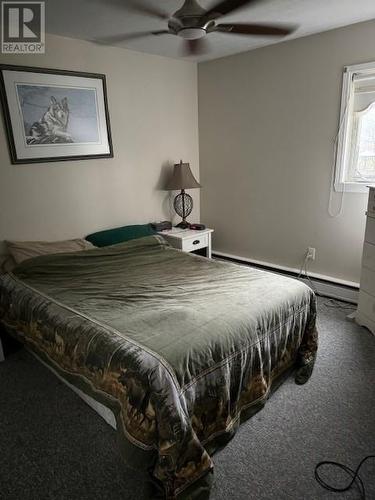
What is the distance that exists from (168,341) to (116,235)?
1.79 meters

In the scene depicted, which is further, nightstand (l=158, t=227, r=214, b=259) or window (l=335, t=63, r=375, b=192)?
nightstand (l=158, t=227, r=214, b=259)

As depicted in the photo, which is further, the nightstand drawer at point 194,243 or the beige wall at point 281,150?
the nightstand drawer at point 194,243

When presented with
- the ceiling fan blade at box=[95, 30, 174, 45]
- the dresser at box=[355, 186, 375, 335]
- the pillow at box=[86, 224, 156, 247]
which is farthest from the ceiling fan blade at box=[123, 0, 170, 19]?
the dresser at box=[355, 186, 375, 335]

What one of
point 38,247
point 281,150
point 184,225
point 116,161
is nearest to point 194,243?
point 184,225

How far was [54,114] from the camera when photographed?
9.21ft

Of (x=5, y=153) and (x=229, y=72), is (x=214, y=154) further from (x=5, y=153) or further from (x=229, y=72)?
(x=5, y=153)

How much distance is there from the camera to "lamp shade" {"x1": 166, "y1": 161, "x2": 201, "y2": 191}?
3545mm

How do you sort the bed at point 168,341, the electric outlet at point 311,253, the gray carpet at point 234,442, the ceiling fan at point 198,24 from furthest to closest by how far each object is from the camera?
1. the electric outlet at point 311,253
2. the ceiling fan at point 198,24
3. the gray carpet at point 234,442
4. the bed at point 168,341

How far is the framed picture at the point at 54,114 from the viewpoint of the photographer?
2598mm

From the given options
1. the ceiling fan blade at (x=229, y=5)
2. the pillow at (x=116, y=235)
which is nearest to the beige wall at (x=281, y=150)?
the ceiling fan blade at (x=229, y=5)

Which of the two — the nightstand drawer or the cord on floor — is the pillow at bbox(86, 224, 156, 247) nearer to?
the nightstand drawer

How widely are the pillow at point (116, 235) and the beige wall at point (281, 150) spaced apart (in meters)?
1.17

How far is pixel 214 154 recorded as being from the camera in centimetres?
396
